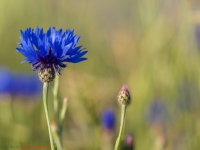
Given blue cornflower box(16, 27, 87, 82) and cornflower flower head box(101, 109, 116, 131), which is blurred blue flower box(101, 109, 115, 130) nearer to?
cornflower flower head box(101, 109, 116, 131)

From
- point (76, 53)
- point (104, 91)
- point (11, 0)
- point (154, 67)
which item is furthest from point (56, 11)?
point (76, 53)

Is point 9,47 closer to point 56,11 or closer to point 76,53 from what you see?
point 56,11

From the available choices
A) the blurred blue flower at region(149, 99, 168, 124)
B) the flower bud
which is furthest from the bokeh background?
the flower bud

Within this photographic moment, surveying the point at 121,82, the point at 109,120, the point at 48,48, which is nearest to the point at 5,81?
the point at 109,120

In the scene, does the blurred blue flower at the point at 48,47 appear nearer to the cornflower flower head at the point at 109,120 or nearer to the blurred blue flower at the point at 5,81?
the cornflower flower head at the point at 109,120

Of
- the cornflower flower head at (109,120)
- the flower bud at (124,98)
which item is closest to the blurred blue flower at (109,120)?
the cornflower flower head at (109,120)

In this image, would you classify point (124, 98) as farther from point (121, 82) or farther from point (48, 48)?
point (121, 82)
